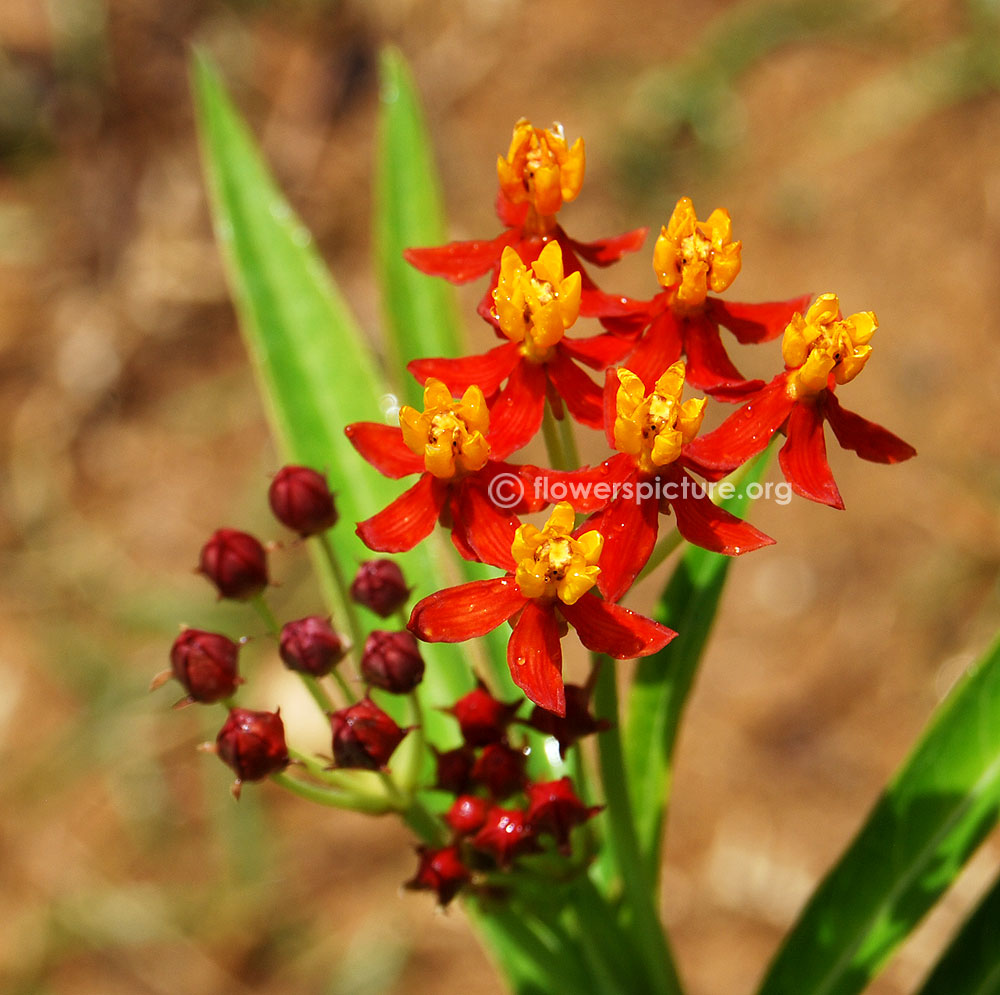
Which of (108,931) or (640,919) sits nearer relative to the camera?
(640,919)

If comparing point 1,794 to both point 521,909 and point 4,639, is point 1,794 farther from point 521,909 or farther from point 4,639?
point 521,909

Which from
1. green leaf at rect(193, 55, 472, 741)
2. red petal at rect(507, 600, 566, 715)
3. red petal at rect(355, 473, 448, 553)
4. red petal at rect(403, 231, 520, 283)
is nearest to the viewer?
red petal at rect(507, 600, 566, 715)

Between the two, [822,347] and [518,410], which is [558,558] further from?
[822,347]

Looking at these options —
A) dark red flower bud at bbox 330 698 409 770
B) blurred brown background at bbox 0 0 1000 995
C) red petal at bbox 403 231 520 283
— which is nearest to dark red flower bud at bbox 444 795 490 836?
dark red flower bud at bbox 330 698 409 770

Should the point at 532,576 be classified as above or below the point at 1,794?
below

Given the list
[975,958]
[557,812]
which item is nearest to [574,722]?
[557,812]

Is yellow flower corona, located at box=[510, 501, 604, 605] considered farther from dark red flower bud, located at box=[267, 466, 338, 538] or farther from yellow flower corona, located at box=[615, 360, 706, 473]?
dark red flower bud, located at box=[267, 466, 338, 538]

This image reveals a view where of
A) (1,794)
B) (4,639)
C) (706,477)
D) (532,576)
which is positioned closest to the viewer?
(532,576)

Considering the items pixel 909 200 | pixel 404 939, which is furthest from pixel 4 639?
pixel 909 200
